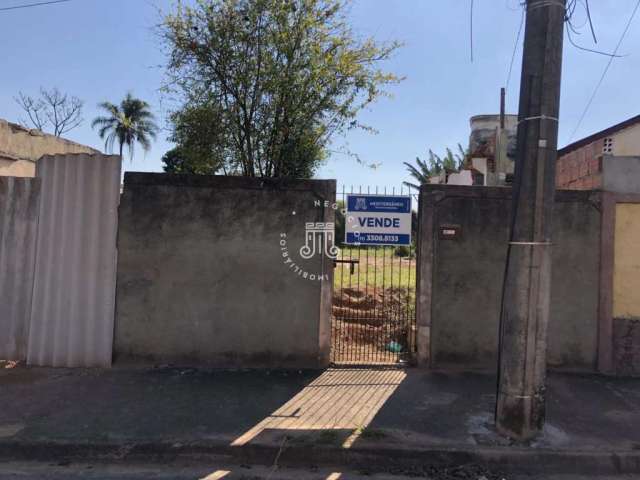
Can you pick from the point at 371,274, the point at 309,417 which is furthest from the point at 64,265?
the point at 371,274

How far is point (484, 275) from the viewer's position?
6363 millimetres

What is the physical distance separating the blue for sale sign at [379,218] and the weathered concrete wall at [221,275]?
38cm

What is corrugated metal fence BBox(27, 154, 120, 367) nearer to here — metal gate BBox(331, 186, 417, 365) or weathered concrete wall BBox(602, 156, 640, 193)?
metal gate BBox(331, 186, 417, 365)

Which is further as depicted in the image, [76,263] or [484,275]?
[484,275]

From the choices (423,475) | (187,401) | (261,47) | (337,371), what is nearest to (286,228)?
(337,371)

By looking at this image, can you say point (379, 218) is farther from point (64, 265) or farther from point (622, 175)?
point (64, 265)

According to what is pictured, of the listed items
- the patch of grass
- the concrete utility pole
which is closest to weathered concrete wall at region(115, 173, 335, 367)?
the patch of grass

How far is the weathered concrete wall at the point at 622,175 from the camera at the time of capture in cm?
628

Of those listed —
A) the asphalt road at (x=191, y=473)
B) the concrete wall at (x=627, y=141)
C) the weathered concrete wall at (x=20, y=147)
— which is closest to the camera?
the asphalt road at (x=191, y=473)

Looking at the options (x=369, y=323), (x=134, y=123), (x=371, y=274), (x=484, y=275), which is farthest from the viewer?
(x=134, y=123)

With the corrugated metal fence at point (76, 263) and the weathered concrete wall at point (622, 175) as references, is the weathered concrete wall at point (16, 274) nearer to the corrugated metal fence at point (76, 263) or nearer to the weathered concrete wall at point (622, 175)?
the corrugated metal fence at point (76, 263)

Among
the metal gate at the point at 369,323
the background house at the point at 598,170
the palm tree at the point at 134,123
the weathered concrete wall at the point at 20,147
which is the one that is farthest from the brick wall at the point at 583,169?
the palm tree at the point at 134,123

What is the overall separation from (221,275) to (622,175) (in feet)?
17.1

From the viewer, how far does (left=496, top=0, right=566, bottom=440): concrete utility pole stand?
421 centimetres
